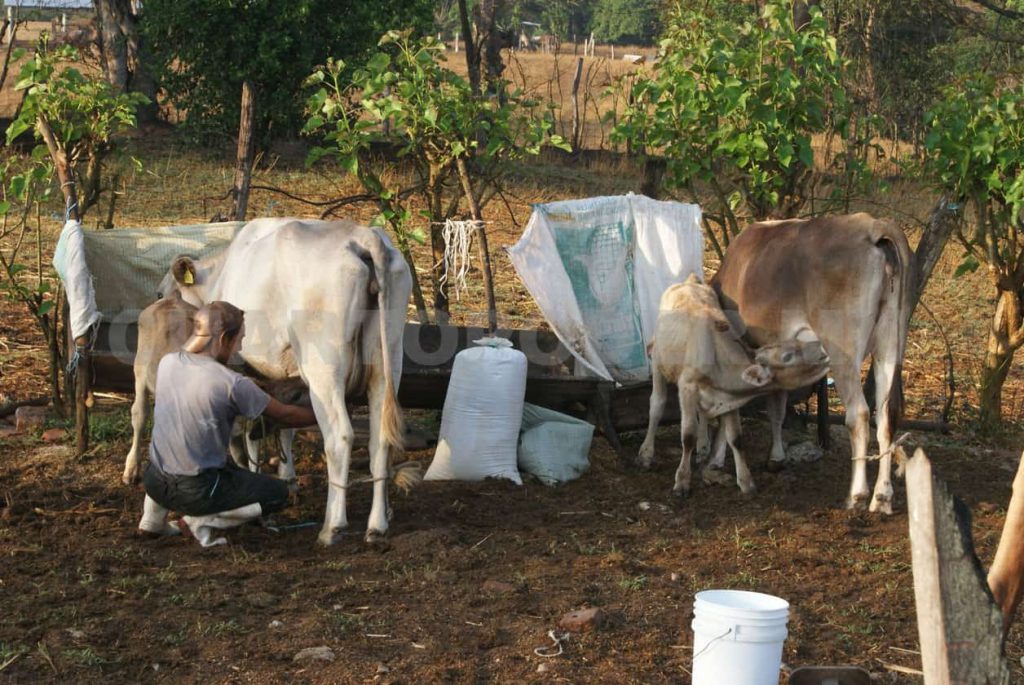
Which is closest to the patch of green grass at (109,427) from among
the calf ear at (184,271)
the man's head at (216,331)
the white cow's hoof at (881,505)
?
the calf ear at (184,271)

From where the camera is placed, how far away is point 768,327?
25.8ft

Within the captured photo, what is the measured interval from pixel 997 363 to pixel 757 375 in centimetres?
289

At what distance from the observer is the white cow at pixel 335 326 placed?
21.2ft

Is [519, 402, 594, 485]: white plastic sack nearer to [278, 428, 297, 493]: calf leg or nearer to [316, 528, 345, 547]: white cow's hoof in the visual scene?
[278, 428, 297, 493]: calf leg

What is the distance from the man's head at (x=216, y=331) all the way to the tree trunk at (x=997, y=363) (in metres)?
5.82

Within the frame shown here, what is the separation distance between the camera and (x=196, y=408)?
5.90m

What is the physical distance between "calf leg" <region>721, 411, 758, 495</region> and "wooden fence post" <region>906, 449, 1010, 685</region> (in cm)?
430

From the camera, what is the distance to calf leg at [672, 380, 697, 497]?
7.62 metres

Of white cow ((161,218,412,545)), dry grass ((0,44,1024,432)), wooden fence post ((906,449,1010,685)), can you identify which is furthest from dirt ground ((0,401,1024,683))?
dry grass ((0,44,1024,432))

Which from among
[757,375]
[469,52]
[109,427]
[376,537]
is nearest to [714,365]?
[757,375]

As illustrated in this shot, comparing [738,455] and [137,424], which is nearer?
[137,424]

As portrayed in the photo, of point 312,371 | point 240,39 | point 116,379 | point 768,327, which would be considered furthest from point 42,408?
point 240,39

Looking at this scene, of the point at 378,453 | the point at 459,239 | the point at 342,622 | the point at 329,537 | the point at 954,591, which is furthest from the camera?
the point at 459,239

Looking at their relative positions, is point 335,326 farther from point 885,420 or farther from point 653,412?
point 885,420
